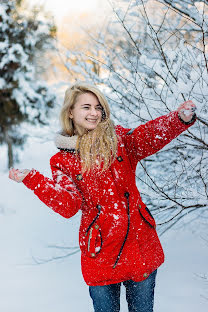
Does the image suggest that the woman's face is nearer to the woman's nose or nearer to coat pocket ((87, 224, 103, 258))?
the woman's nose

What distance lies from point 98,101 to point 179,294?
6.38 ft

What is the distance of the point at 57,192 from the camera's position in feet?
4.97

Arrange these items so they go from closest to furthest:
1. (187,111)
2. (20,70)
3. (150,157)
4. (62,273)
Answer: (187,111) < (150,157) < (62,273) < (20,70)

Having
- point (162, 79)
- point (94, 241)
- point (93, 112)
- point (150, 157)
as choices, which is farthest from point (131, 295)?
point (150, 157)

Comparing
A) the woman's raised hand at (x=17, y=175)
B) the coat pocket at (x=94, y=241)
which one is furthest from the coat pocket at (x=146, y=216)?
the woman's raised hand at (x=17, y=175)

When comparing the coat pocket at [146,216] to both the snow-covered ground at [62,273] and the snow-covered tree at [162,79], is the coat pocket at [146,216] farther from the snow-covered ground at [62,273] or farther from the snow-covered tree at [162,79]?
the snow-covered ground at [62,273]

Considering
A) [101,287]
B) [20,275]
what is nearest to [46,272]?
[20,275]

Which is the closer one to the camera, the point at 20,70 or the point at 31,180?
the point at 31,180

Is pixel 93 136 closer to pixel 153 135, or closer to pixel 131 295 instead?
pixel 153 135

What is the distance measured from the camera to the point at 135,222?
1.59 meters

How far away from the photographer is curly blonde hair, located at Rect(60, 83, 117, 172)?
5.23 feet

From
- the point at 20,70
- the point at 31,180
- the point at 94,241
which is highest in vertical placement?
the point at 20,70

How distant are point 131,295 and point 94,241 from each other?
36cm

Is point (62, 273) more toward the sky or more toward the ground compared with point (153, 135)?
more toward the ground
